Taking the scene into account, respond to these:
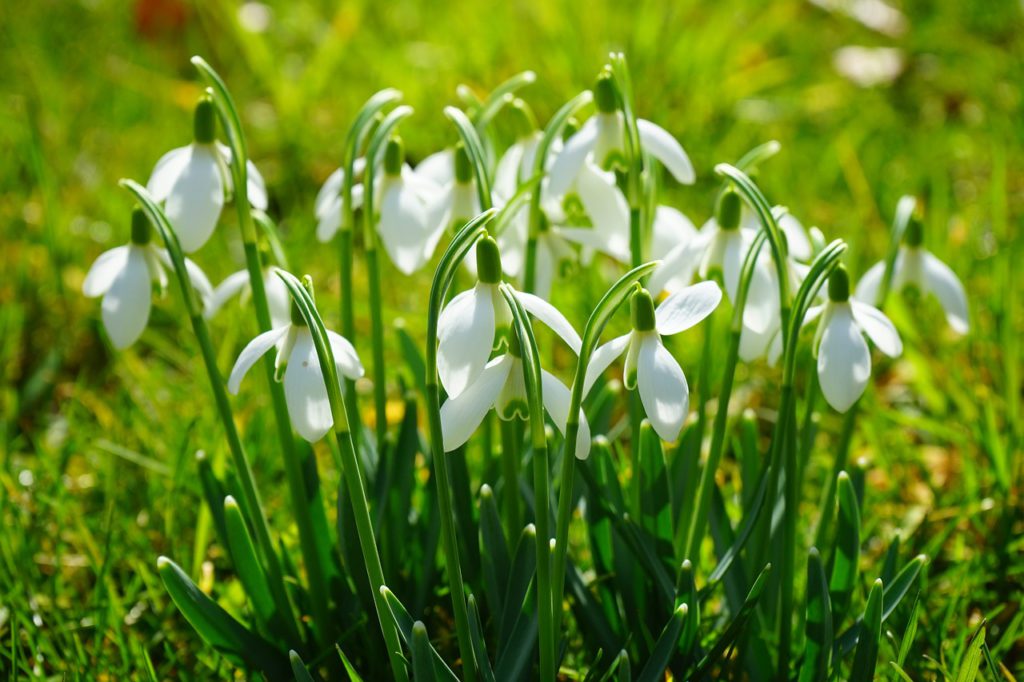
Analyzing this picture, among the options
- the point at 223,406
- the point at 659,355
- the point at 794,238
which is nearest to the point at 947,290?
the point at 794,238

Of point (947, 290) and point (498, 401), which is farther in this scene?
point (947, 290)

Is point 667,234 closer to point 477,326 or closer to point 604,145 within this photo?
point 604,145

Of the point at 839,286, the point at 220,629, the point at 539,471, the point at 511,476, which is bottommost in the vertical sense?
the point at 220,629

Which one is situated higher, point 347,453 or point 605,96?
point 605,96

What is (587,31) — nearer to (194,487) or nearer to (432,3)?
(432,3)

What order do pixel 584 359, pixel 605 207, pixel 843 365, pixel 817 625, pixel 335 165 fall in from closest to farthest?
pixel 584 359, pixel 843 365, pixel 817 625, pixel 605 207, pixel 335 165

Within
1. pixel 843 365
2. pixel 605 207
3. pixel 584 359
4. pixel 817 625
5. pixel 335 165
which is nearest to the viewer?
pixel 584 359

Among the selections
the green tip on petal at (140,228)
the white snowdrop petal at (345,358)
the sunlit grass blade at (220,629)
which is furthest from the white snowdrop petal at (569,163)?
the sunlit grass blade at (220,629)
